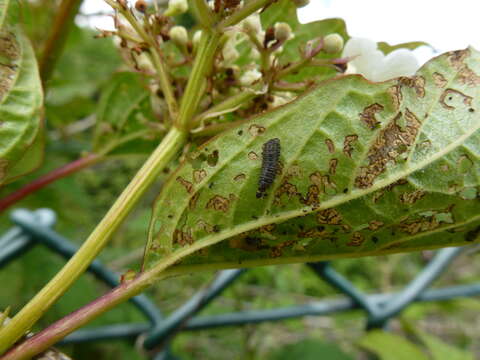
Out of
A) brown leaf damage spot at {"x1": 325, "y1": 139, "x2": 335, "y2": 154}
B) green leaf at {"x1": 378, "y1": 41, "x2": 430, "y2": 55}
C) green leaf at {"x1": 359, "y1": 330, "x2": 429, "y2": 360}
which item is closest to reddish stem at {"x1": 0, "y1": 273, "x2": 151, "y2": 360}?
brown leaf damage spot at {"x1": 325, "y1": 139, "x2": 335, "y2": 154}

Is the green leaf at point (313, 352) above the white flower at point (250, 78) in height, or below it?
below

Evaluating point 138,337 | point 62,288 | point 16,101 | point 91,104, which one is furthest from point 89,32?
point 62,288

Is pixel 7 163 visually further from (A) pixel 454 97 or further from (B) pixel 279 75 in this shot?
(A) pixel 454 97

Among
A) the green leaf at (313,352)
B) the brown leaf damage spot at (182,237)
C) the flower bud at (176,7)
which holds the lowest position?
the green leaf at (313,352)

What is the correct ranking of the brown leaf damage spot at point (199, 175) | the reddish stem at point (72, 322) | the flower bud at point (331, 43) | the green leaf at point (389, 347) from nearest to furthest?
the reddish stem at point (72, 322), the brown leaf damage spot at point (199, 175), the flower bud at point (331, 43), the green leaf at point (389, 347)

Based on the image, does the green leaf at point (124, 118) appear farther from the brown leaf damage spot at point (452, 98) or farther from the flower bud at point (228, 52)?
the brown leaf damage spot at point (452, 98)

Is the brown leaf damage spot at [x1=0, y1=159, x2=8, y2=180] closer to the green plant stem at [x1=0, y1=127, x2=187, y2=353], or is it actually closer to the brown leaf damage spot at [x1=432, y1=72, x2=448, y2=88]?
the green plant stem at [x1=0, y1=127, x2=187, y2=353]

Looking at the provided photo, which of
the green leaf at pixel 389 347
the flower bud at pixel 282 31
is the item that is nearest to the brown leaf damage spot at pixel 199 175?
the flower bud at pixel 282 31
